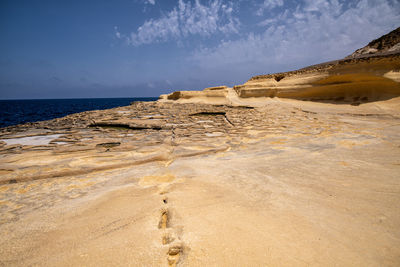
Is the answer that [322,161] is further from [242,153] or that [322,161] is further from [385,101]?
[385,101]

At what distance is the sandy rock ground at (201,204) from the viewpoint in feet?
3.85

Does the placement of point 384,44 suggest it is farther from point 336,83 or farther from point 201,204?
point 201,204

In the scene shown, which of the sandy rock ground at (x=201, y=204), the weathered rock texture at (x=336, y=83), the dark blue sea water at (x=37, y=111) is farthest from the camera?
the dark blue sea water at (x=37, y=111)

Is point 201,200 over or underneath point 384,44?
underneath

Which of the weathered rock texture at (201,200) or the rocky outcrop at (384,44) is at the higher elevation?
the rocky outcrop at (384,44)

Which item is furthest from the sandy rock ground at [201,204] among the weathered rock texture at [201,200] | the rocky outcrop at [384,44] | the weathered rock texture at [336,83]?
the rocky outcrop at [384,44]

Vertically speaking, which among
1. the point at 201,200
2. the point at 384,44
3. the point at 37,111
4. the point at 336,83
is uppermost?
the point at 384,44

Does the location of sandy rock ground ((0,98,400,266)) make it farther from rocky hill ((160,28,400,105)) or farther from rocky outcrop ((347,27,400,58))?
rocky outcrop ((347,27,400,58))

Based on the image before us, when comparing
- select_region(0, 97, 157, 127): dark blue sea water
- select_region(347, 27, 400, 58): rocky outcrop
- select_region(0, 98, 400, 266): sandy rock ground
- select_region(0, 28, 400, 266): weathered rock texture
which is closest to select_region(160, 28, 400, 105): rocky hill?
select_region(347, 27, 400, 58): rocky outcrop

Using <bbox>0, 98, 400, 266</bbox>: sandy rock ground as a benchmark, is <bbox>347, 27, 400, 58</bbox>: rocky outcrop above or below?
above

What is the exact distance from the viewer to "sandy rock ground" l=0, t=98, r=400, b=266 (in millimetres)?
1173

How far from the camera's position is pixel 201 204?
5.62 ft

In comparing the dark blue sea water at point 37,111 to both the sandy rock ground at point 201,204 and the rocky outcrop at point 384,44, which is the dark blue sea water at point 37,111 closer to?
the sandy rock ground at point 201,204

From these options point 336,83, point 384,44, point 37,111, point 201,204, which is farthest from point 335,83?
point 37,111
